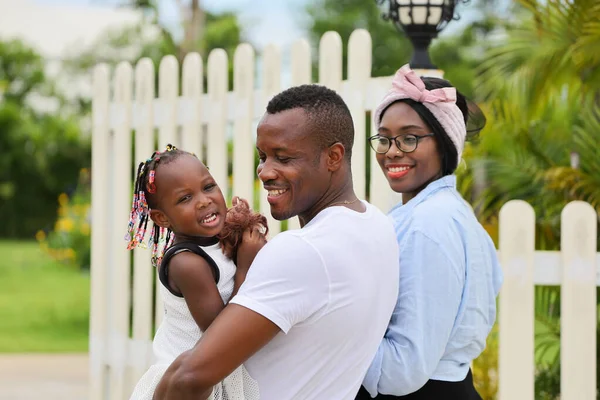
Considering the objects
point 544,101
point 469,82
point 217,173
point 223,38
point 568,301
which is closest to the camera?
point 568,301

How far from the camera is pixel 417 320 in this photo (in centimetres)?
229

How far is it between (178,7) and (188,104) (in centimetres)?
739

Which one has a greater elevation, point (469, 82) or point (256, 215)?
point (469, 82)

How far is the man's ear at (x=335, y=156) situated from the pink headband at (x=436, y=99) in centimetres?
51

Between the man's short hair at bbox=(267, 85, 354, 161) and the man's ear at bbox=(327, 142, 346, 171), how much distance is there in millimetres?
10

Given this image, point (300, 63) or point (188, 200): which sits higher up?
point (300, 63)

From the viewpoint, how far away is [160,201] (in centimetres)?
244

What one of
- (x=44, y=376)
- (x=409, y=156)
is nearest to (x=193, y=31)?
(x=44, y=376)

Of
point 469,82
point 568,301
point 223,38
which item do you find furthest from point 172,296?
point 469,82

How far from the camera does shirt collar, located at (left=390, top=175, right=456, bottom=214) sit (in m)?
2.50

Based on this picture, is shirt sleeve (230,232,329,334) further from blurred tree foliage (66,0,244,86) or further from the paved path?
blurred tree foliage (66,0,244,86)

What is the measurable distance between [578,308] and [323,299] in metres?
1.94

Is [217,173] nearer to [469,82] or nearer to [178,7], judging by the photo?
[178,7]

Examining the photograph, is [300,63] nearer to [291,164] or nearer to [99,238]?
[99,238]
